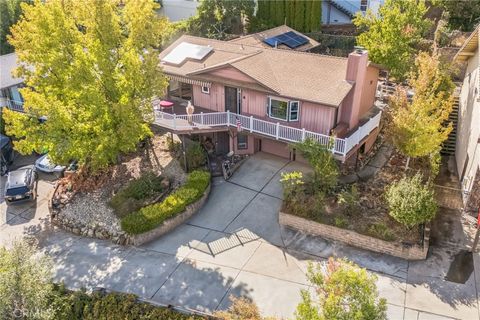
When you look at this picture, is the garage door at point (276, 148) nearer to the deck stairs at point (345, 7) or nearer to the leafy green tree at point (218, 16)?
the leafy green tree at point (218, 16)

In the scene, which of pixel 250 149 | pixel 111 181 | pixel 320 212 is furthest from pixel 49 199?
pixel 320 212

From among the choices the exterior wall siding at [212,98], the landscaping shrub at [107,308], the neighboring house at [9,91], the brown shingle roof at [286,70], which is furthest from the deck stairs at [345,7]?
the landscaping shrub at [107,308]

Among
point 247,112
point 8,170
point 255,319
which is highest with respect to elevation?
point 247,112

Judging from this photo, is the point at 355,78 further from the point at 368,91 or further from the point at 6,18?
the point at 6,18

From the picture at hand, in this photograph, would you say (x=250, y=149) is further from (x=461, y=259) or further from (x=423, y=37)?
(x=423, y=37)

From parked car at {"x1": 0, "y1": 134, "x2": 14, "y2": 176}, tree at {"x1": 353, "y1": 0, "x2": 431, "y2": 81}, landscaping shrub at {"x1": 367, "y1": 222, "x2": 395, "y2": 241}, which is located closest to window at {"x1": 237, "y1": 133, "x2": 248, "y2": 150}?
landscaping shrub at {"x1": 367, "y1": 222, "x2": 395, "y2": 241}

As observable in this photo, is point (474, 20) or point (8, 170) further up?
point (474, 20)
